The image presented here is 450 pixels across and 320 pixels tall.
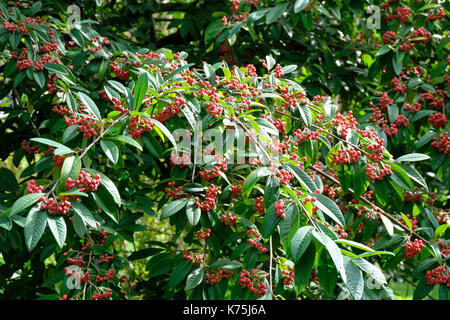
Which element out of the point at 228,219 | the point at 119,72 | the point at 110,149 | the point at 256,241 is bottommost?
the point at 256,241

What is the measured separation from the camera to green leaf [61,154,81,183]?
152 cm

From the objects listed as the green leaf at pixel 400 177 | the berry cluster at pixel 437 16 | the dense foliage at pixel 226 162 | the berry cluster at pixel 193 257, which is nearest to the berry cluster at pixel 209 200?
the dense foliage at pixel 226 162

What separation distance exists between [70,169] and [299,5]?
1.73 meters

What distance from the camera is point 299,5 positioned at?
2.68 meters

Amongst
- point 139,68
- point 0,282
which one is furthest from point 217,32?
point 0,282

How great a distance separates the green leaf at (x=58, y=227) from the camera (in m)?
1.44

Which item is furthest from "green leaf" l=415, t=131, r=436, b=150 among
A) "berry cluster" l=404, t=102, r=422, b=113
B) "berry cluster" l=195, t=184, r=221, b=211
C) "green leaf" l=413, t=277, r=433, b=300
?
"berry cluster" l=195, t=184, r=221, b=211

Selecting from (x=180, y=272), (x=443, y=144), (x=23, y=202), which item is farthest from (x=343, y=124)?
(x=23, y=202)

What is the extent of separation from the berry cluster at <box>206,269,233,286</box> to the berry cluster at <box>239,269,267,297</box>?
0.62 feet

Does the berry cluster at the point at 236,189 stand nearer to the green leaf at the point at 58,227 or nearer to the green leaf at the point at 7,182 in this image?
the green leaf at the point at 58,227

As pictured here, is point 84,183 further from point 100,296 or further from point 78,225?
point 100,296

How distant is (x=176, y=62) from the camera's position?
8.29 ft

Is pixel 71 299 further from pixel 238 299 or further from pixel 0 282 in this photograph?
pixel 0 282

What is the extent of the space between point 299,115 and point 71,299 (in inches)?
51.7
